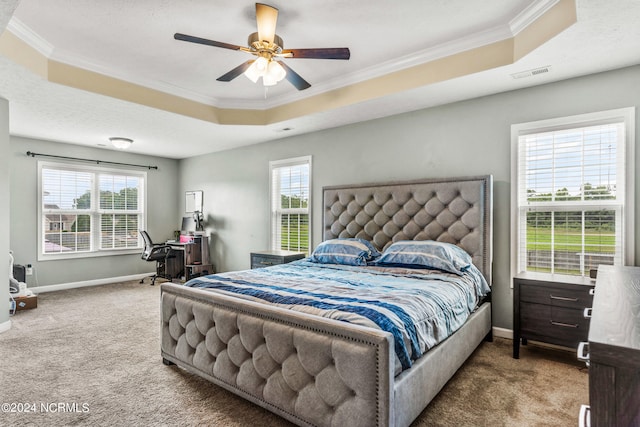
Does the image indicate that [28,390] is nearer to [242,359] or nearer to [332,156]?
[242,359]

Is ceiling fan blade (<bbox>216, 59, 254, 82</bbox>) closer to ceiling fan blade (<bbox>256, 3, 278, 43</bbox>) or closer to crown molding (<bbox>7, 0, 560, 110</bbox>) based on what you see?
ceiling fan blade (<bbox>256, 3, 278, 43</bbox>)

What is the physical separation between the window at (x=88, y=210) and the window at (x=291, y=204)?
3.02 m

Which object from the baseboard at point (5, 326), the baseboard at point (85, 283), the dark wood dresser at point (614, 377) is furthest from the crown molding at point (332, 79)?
the baseboard at point (85, 283)

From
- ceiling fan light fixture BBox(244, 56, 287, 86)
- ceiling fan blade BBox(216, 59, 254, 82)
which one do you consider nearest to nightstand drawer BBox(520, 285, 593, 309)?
ceiling fan light fixture BBox(244, 56, 287, 86)

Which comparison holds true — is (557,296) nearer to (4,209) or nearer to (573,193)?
(573,193)

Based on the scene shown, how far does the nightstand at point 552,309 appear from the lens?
101 inches

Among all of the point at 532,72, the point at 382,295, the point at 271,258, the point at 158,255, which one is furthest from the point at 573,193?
the point at 158,255

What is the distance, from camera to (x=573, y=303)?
2604 millimetres

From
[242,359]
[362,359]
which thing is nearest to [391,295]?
[362,359]

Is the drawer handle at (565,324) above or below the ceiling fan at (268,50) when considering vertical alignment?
below

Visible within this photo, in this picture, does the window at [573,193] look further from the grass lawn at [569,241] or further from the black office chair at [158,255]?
the black office chair at [158,255]

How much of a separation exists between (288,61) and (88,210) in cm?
475

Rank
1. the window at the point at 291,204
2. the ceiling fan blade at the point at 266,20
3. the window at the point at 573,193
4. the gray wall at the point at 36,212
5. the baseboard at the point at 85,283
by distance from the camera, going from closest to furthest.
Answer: the ceiling fan blade at the point at 266,20 → the window at the point at 573,193 → the window at the point at 291,204 → the gray wall at the point at 36,212 → the baseboard at the point at 85,283

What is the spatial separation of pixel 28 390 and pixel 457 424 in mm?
2795
